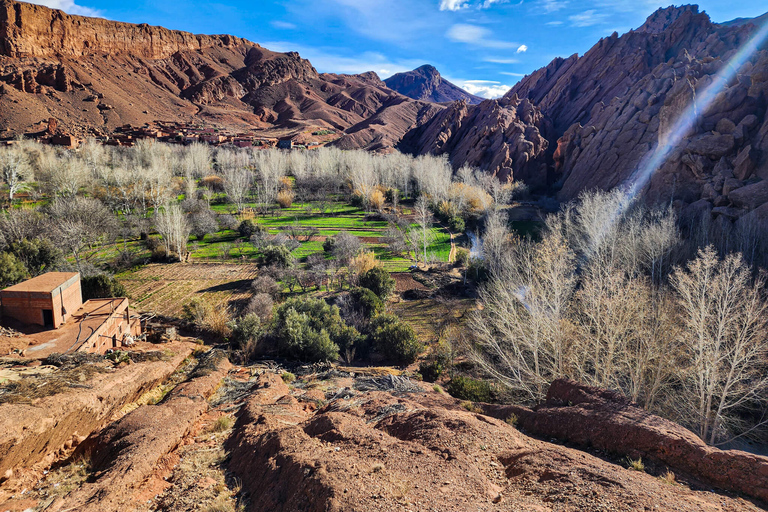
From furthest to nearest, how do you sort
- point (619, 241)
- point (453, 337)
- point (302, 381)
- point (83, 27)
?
point (83, 27) < point (619, 241) < point (453, 337) < point (302, 381)

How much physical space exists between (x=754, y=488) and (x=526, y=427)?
14.1 feet

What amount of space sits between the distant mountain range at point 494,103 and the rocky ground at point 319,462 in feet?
102

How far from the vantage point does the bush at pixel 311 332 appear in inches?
754

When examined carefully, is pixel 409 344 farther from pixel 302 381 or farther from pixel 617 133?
pixel 617 133

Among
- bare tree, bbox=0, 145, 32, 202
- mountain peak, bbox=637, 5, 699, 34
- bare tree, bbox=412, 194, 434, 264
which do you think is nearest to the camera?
bare tree, bbox=412, 194, 434, 264

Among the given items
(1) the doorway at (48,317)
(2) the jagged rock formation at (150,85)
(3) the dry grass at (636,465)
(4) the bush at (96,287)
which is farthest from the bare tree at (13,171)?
(3) the dry grass at (636,465)

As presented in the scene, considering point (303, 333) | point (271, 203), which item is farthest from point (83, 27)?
point (303, 333)

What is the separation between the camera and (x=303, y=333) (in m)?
19.5

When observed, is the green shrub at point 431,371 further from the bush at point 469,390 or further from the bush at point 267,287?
the bush at point 267,287

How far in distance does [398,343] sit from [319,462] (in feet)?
45.8

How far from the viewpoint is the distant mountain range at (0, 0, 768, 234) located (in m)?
37.3

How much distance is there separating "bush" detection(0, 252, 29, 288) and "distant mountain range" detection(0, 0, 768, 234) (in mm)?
50574

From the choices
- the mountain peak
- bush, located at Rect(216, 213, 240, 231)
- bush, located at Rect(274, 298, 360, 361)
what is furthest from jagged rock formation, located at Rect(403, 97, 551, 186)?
bush, located at Rect(274, 298, 360, 361)

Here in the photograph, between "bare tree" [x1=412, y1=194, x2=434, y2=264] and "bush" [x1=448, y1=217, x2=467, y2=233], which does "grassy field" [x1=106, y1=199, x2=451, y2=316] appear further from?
"bush" [x1=448, y1=217, x2=467, y2=233]
